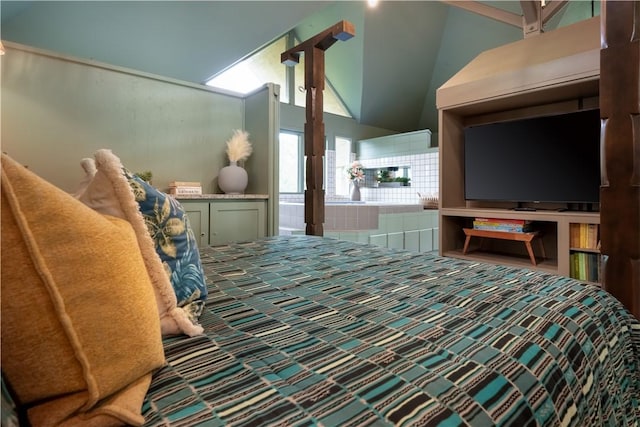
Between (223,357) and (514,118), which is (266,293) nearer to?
(223,357)

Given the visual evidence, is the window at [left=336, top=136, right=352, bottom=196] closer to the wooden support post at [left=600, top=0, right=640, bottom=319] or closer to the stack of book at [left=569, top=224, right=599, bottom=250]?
the stack of book at [left=569, top=224, right=599, bottom=250]

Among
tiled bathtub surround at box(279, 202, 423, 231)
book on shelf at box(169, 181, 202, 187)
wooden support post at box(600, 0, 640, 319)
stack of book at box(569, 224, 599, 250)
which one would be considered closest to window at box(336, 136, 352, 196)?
tiled bathtub surround at box(279, 202, 423, 231)

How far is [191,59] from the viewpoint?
4.39 m

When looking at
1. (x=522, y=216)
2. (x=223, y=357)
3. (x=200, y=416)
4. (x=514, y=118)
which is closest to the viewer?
(x=200, y=416)

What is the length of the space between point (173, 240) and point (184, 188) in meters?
2.19

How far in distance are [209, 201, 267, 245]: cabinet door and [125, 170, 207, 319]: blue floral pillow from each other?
2.01 m

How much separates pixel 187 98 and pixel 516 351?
3.16 meters

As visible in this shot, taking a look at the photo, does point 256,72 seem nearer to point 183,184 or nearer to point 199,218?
point 183,184

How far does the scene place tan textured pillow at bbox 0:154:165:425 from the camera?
0.41 metres

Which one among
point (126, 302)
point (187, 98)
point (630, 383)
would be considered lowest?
point (630, 383)

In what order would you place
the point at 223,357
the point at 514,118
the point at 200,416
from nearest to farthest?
the point at 200,416 < the point at 223,357 < the point at 514,118

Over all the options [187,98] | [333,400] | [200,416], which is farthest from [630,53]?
[187,98]

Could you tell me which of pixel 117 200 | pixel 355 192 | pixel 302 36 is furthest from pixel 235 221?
pixel 302 36

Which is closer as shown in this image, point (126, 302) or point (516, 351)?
point (126, 302)
